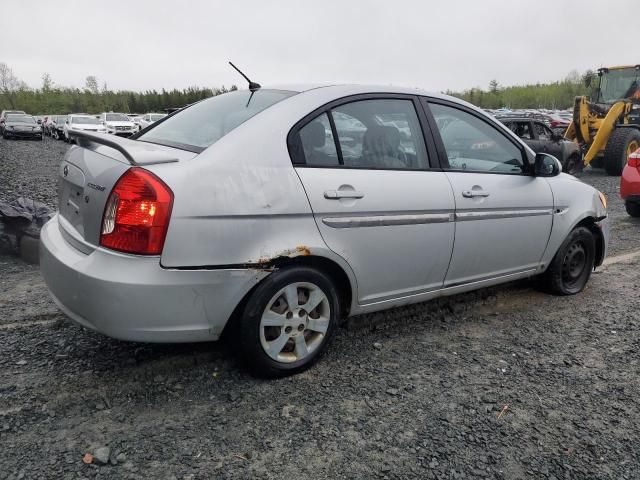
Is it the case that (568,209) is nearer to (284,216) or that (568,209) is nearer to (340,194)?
(340,194)

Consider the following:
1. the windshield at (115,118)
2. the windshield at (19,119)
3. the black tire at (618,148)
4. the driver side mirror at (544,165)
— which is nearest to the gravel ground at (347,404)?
the driver side mirror at (544,165)

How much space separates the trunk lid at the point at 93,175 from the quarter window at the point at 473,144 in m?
1.70

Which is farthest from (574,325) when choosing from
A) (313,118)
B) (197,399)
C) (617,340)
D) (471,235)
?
(197,399)

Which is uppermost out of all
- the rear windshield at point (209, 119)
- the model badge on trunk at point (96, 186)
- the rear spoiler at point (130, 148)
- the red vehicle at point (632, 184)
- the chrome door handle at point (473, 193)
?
the rear windshield at point (209, 119)

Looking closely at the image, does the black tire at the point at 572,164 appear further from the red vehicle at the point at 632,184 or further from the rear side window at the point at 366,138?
the rear side window at the point at 366,138

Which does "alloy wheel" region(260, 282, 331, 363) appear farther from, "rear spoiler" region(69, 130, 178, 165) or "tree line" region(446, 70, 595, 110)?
"tree line" region(446, 70, 595, 110)

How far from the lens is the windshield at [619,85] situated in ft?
44.7

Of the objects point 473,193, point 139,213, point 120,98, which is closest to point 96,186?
point 139,213

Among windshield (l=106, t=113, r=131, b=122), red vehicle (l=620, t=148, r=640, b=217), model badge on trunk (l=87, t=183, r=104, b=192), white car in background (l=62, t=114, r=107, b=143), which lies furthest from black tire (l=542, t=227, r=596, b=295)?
windshield (l=106, t=113, r=131, b=122)

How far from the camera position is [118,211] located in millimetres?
2314

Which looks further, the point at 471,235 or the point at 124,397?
the point at 471,235

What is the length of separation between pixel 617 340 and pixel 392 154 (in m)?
2.00

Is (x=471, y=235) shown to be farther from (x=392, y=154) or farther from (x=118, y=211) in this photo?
(x=118, y=211)

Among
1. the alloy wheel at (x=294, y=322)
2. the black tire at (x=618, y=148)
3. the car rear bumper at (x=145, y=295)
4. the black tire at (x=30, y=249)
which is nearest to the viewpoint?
the car rear bumper at (x=145, y=295)
